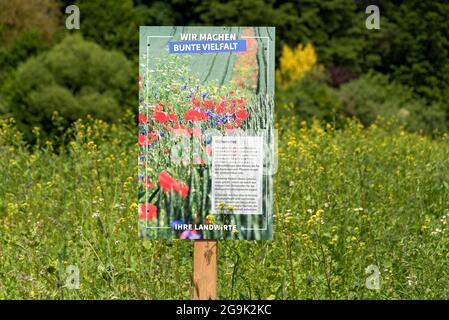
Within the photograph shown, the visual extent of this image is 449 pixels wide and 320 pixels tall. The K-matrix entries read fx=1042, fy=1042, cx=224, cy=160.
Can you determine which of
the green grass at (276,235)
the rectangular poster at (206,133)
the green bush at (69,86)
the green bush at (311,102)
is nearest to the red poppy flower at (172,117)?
the rectangular poster at (206,133)

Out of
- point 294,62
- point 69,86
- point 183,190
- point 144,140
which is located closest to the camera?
point 183,190

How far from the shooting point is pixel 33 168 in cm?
1009

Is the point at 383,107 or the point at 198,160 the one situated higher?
the point at 383,107

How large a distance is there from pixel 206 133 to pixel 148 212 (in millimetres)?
515

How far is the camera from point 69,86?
2406 centimetres

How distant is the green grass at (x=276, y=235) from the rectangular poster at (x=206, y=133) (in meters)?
0.41

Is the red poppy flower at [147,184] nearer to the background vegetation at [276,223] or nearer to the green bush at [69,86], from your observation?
the background vegetation at [276,223]

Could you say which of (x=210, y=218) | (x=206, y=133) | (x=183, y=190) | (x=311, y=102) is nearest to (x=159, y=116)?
(x=206, y=133)

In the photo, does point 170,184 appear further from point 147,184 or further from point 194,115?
point 194,115

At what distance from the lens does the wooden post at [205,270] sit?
5395 millimetres

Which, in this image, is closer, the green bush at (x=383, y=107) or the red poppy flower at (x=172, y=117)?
the red poppy flower at (x=172, y=117)

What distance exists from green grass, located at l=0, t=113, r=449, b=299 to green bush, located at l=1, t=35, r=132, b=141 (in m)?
11.5

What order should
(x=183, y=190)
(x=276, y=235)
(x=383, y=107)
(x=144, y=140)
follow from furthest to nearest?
(x=383, y=107) < (x=276, y=235) < (x=144, y=140) < (x=183, y=190)

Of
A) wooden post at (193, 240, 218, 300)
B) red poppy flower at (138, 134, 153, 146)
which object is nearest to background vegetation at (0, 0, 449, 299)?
wooden post at (193, 240, 218, 300)
